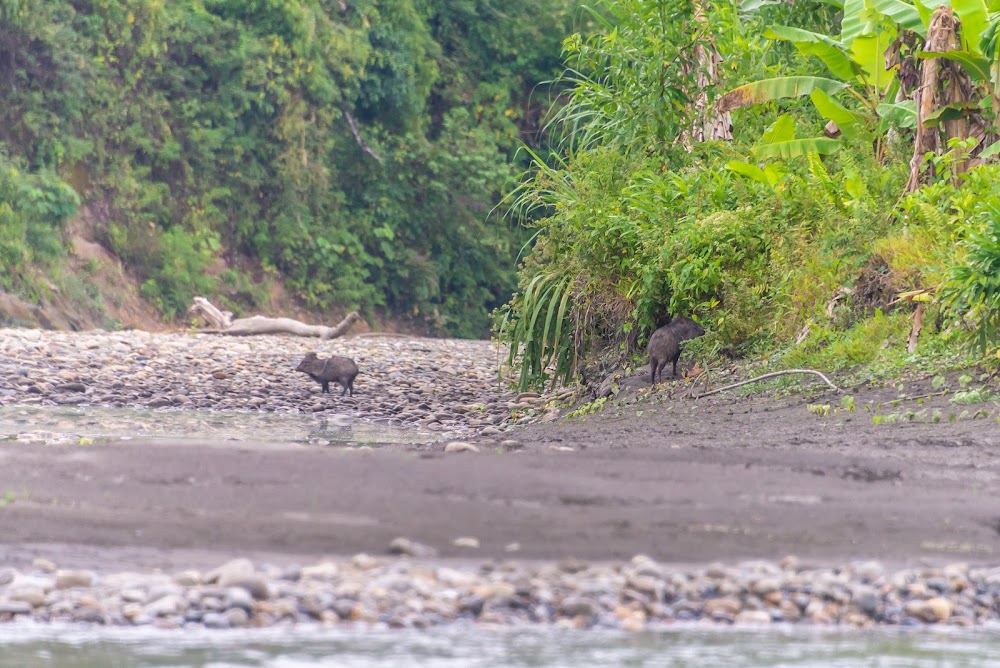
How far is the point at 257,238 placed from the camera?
2833 cm

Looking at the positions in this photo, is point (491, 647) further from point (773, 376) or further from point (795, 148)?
point (795, 148)

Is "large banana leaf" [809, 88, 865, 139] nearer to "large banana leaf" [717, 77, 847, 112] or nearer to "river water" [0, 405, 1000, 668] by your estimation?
"large banana leaf" [717, 77, 847, 112]

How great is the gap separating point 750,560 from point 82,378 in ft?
36.7

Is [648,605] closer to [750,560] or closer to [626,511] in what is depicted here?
[750,560]

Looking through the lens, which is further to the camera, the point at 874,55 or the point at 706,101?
the point at 706,101

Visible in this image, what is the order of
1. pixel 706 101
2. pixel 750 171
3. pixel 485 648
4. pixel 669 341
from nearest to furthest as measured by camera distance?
pixel 485 648, pixel 669 341, pixel 750 171, pixel 706 101

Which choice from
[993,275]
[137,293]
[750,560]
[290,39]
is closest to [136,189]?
[137,293]

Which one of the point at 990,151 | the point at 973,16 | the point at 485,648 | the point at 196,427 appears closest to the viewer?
the point at 485,648

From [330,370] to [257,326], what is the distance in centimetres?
712

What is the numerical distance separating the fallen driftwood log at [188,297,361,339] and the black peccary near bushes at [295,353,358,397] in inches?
252

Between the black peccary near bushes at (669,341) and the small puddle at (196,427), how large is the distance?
6.49 feet

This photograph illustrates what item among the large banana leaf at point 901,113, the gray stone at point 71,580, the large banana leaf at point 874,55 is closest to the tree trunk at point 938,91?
the large banana leaf at point 901,113

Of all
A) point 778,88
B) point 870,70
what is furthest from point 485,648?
point 778,88

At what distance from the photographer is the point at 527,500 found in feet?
19.3
